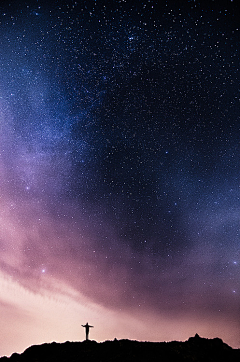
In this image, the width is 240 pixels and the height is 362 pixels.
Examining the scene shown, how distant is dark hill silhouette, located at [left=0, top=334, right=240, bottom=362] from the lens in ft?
47.8

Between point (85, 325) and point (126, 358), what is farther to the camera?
point (85, 325)

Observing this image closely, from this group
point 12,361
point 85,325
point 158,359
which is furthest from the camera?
point 85,325

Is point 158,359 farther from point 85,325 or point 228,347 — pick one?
point 85,325

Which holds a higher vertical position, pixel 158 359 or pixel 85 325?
pixel 85 325

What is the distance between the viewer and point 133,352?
1549 cm

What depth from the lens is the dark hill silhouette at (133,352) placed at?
1455cm

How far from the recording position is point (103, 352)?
16.1 metres

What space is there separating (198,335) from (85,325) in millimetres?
11567

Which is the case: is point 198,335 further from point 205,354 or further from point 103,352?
point 103,352

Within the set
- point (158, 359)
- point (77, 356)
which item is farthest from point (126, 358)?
point (77, 356)

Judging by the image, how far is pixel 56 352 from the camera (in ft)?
56.6

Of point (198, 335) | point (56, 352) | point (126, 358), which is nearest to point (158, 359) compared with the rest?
point (126, 358)

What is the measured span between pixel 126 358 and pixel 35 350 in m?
7.62

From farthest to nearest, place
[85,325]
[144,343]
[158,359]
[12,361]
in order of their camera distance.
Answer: [85,325]
[144,343]
[12,361]
[158,359]
